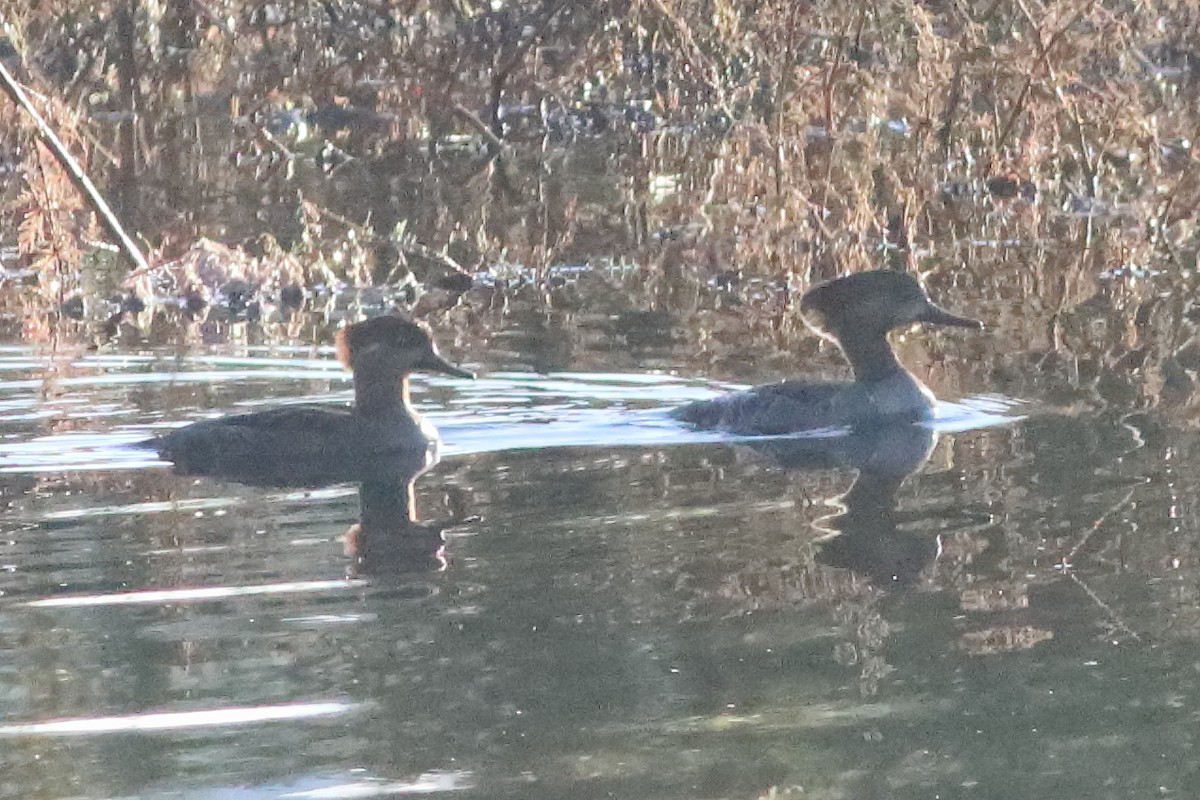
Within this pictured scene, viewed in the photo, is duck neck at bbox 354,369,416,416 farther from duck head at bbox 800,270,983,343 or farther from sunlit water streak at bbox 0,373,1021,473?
duck head at bbox 800,270,983,343

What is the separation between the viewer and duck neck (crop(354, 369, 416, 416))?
11484mm

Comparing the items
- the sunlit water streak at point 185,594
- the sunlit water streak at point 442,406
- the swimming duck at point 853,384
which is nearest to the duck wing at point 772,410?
the swimming duck at point 853,384

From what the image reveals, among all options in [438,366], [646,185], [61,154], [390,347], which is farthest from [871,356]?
A: [646,185]

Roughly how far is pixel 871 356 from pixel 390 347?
7.94 ft

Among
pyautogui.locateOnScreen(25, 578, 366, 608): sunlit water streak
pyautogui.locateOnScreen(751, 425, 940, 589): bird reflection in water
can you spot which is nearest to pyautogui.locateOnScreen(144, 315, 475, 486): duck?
pyautogui.locateOnScreen(751, 425, 940, 589): bird reflection in water

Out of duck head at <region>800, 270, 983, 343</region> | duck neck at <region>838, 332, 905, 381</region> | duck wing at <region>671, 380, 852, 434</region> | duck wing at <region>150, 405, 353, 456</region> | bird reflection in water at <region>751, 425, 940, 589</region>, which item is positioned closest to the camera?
bird reflection in water at <region>751, 425, 940, 589</region>

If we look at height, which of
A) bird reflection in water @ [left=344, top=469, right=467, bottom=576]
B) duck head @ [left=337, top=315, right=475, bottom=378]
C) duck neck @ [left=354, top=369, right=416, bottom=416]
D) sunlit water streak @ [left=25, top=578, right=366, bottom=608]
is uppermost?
duck head @ [left=337, top=315, right=475, bottom=378]

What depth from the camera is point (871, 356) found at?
1224 centimetres

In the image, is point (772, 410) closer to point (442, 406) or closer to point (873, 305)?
point (873, 305)

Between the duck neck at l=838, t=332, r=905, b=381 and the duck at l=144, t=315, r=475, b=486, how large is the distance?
2.00 metres

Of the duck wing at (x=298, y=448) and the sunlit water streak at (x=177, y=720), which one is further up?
the duck wing at (x=298, y=448)

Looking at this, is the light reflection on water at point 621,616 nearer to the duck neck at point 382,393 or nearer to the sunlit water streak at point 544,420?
the sunlit water streak at point 544,420

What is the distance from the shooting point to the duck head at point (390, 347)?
11664 mm

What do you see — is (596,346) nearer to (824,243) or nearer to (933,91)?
(824,243)
